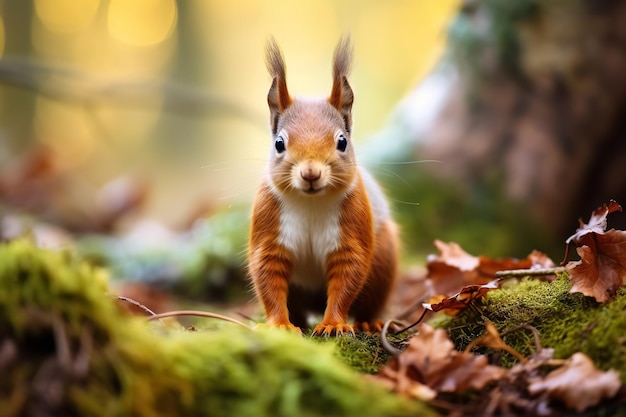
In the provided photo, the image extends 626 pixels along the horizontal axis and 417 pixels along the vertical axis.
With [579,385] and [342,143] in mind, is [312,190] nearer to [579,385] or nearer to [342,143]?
[342,143]

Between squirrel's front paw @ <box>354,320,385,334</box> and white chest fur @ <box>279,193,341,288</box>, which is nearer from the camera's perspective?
white chest fur @ <box>279,193,341,288</box>

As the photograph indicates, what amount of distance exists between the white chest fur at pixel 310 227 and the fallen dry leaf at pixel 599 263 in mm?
909

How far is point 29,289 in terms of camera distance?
1.48 m

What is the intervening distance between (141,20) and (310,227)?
11882 mm

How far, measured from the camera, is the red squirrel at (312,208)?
2557 millimetres

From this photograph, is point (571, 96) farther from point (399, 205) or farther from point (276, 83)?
point (276, 83)

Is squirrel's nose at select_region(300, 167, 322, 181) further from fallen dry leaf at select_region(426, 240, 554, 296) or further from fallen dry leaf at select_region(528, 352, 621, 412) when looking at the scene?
fallen dry leaf at select_region(528, 352, 621, 412)

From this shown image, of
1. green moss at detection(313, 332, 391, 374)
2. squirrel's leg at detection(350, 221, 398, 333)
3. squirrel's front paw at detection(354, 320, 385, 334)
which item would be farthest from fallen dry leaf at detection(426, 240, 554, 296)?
green moss at detection(313, 332, 391, 374)

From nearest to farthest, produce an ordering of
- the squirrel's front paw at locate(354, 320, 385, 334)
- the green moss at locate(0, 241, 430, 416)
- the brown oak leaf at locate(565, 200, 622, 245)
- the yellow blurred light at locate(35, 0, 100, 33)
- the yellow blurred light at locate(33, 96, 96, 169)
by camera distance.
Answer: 1. the green moss at locate(0, 241, 430, 416)
2. the brown oak leaf at locate(565, 200, 622, 245)
3. the squirrel's front paw at locate(354, 320, 385, 334)
4. the yellow blurred light at locate(35, 0, 100, 33)
5. the yellow blurred light at locate(33, 96, 96, 169)

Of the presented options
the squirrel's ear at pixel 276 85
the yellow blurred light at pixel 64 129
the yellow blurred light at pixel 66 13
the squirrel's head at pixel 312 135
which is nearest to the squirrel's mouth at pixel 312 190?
the squirrel's head at pixel 312 135

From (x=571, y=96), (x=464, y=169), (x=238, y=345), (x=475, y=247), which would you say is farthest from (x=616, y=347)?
(x=571, y=96)

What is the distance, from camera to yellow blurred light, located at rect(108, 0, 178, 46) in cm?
1312

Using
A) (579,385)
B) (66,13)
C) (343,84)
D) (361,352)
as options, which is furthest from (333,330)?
(66,13)

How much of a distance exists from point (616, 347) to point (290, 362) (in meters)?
0.94
